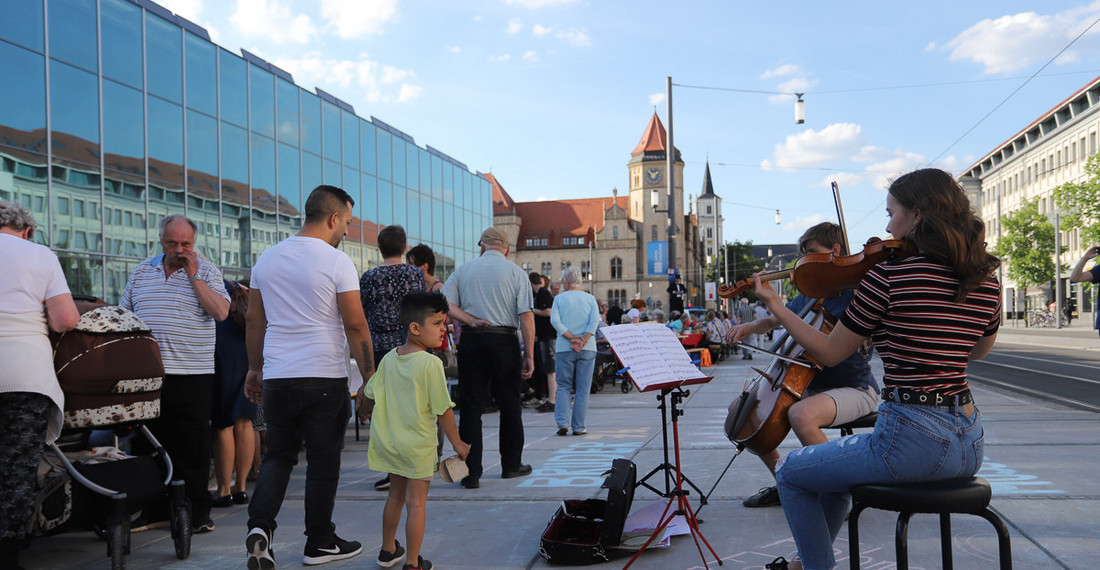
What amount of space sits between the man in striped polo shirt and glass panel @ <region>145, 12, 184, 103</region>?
1468cm

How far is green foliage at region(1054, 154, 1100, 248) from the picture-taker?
34.7 metres

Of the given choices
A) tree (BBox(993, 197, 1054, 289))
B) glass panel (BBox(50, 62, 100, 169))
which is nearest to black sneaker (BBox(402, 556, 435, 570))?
glass panel (BBox(50, 62, 100, 169))

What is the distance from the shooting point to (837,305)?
179 inches

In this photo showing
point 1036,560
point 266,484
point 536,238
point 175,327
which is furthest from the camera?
point 536,238

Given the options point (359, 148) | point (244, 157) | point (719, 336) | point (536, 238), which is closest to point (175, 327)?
point (719, 336)

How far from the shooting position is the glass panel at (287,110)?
23.4 meters

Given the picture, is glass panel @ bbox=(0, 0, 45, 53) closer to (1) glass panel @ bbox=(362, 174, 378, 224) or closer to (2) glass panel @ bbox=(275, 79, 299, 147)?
(2) glass panel @ bbox=(275, 79, 299, 147)

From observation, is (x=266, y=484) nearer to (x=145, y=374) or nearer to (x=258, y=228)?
(x=145, y=374)

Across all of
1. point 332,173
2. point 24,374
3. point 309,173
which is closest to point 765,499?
point 24,374

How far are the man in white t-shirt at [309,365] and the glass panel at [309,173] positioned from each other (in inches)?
830

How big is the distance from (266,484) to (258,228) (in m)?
19.3

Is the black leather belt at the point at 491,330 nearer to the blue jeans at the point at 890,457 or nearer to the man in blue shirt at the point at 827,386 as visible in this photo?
the man in blue shirt at the point at 827,386

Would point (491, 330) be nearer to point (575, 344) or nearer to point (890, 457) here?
point (575, 344)

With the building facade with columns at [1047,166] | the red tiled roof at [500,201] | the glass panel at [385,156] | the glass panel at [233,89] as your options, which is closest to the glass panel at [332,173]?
the glass panel at [385,156]
